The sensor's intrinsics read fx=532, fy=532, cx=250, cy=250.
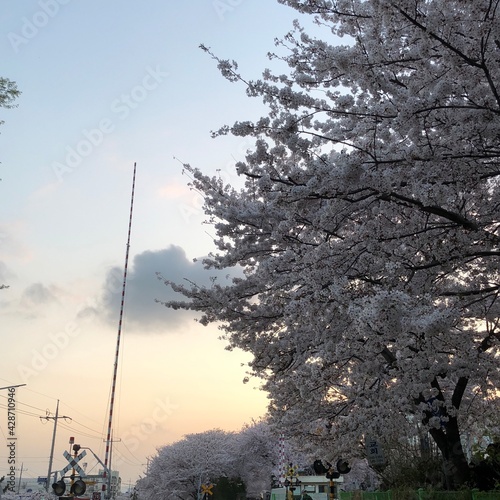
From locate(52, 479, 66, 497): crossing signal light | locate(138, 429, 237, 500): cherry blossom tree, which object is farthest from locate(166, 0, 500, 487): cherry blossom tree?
locate(138, 429, 237, 500): cherry blossom tree

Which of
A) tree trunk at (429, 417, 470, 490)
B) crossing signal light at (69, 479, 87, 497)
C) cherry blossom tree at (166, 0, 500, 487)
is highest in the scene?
cherry blossom tree at (166, 0, 500, 487)

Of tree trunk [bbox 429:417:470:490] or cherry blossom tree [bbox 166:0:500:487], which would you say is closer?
cherry blossom tree [bbox 166:0:500:487]

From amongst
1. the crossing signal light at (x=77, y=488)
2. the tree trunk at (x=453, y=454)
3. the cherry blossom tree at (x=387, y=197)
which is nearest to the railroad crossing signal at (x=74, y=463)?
Answer: the crossing signal light at (x=77, y=488)

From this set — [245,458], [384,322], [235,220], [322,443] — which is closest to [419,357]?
[384,322]

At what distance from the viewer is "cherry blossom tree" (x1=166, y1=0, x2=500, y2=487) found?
6289 millimetres

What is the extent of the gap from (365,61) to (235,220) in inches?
134

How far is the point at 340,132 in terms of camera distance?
8.75 m

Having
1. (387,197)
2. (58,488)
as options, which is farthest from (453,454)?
(58,488)

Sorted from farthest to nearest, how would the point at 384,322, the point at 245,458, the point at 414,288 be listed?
the point at 245,458
the point at 414,288
the point at 384,322

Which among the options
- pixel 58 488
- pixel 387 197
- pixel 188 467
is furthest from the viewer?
pixel 188 467

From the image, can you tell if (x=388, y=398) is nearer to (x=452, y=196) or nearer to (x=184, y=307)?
(x=452, y=196)

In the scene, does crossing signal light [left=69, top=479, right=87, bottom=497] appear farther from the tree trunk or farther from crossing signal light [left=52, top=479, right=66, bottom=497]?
the tree trunk

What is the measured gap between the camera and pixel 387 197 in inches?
278

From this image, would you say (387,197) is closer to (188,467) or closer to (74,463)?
(74,463)
